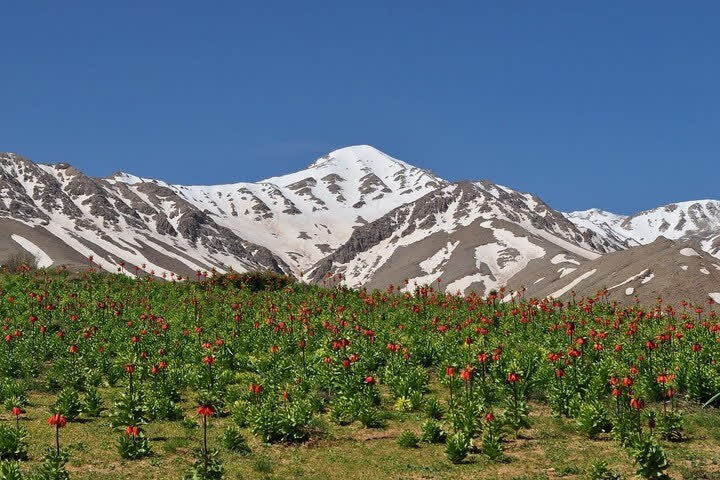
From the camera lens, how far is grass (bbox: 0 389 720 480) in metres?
17.2

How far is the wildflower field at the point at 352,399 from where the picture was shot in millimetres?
17672

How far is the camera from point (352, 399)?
2217 cm

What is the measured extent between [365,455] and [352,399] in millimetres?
3441

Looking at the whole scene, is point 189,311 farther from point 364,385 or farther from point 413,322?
point 364,385

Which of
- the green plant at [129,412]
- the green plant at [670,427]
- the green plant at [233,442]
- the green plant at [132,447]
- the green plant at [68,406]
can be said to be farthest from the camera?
the green plant at [68,406]

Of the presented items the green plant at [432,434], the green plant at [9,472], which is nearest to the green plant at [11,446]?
the green plant at [9,472]

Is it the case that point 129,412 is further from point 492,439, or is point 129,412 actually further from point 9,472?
point 492,439

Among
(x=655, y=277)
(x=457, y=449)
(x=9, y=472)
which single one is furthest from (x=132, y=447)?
(x=655, y=277)

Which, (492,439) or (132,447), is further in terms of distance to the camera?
(492,439)

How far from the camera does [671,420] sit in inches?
778

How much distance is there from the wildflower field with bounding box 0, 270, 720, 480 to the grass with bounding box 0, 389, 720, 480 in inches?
2.6

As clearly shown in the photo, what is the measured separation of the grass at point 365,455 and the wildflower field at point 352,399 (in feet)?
0.21

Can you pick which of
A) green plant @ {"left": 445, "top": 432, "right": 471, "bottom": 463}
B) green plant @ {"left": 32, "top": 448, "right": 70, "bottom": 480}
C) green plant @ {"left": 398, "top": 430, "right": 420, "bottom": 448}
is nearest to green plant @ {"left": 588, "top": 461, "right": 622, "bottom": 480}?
green plant @ {"left": 445, "top": 432, "right": 471, "bottom": 463}

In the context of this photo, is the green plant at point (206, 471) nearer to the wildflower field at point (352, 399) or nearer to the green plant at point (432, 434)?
the wildflower field at point (352, 399)
